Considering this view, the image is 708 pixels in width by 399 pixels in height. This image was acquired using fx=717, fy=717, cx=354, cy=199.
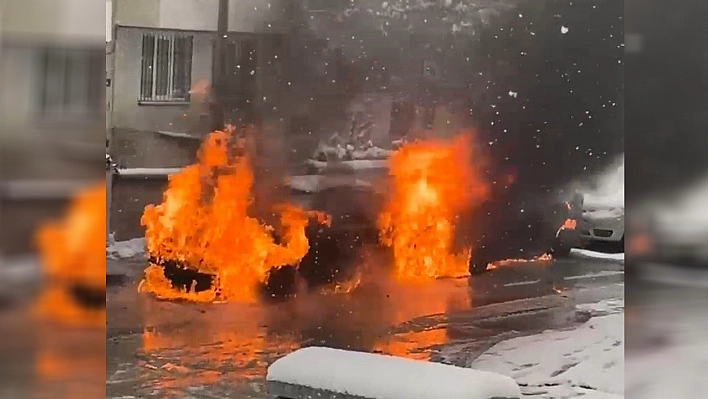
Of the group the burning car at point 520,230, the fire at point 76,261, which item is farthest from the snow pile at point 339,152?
the fire at point 76,261

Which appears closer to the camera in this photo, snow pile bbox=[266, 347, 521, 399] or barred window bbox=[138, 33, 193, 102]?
snow pile bbox=[266, 347, 521, 399]

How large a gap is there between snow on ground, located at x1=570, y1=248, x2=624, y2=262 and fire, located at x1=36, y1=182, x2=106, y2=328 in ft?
5.35

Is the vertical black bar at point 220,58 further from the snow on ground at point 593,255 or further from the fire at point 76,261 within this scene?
the snow on ground at point 593,255

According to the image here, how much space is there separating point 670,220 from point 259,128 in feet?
4.43

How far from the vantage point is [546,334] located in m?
2.54

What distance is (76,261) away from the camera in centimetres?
157

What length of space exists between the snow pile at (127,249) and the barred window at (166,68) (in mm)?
484

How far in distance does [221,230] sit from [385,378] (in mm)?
907

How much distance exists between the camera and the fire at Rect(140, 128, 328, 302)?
2.49 m

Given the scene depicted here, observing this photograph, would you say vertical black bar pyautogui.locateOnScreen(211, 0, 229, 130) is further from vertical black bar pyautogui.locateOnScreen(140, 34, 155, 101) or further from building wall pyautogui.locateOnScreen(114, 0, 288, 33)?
vertical black bar pyautogui.locateOnScreen(140, 34, 155, 101)

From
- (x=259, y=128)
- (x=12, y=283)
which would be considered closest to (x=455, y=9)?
(x=259, y=128)

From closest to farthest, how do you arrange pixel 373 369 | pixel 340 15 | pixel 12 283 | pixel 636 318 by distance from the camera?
pixel 12 283 → pixel 373 369 → pixel 636 318 → pixel 340 15

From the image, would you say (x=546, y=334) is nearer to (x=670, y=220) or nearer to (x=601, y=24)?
(x=670, y=220)

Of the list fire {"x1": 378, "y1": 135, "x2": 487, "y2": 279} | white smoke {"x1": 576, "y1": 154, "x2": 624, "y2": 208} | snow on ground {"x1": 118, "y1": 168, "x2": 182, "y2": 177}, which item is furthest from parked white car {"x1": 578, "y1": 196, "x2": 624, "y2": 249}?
snow on ground {"x1": 118, "y1": 168, "x2": 182, "y2": 177}
